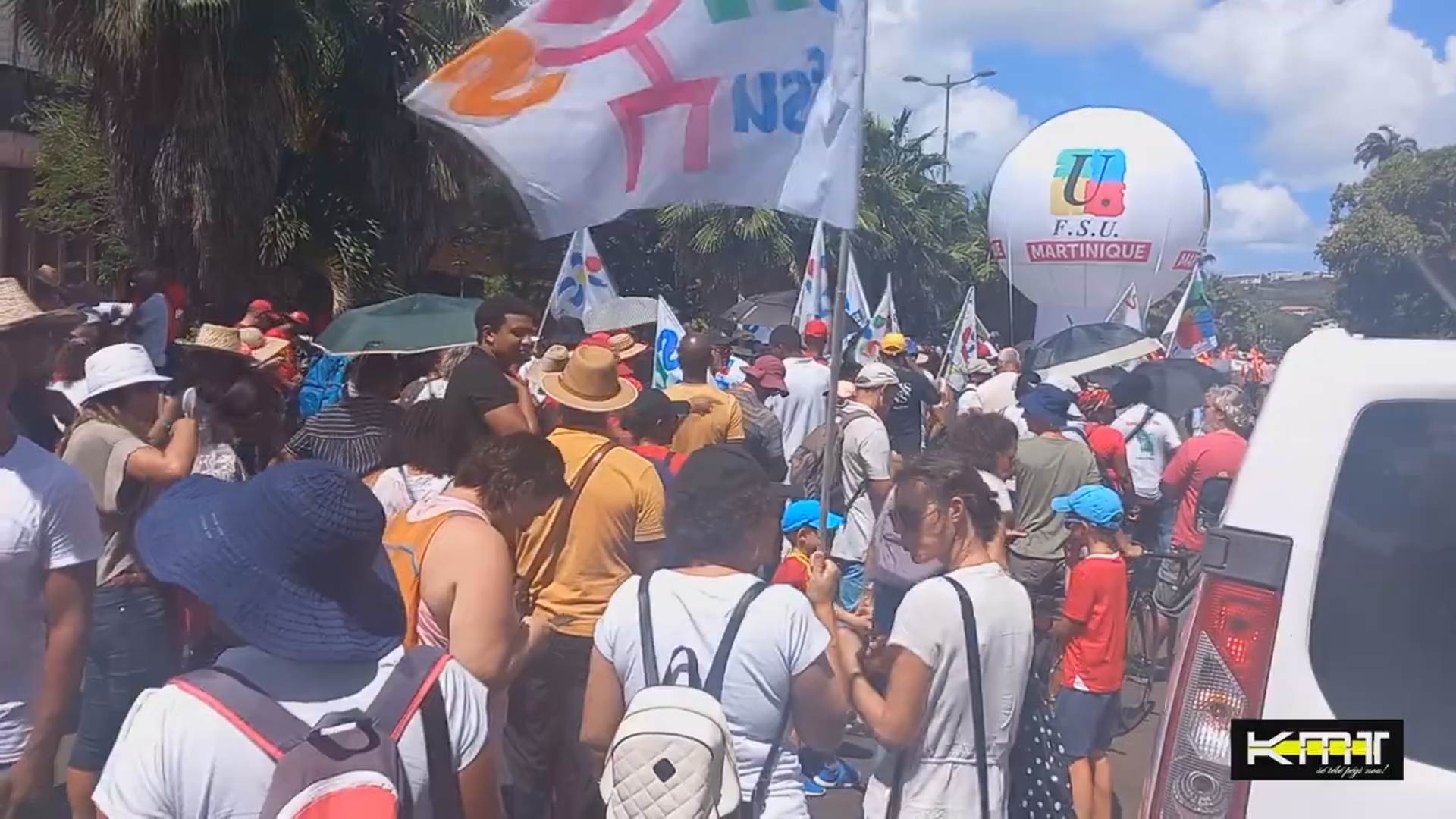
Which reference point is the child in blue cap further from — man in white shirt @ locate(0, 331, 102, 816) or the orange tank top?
man in white shirt @ locate(0, 331, 102, 816)

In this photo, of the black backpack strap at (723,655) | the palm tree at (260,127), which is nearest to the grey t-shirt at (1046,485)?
the black backpack strap at (723,655)

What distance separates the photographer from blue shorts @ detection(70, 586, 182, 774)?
12.9ft

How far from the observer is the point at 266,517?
2080 mm

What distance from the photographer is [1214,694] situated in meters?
2.08

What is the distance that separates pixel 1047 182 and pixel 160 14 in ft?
33.9

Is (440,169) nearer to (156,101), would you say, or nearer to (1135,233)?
(156,101)

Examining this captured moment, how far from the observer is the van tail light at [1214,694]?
6.61ft

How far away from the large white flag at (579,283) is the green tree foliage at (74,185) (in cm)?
919

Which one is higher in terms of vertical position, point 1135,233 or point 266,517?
point 266,517

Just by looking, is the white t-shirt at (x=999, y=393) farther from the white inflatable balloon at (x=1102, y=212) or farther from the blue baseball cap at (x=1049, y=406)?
the white inflatable balloon at (x=1102, y=212)

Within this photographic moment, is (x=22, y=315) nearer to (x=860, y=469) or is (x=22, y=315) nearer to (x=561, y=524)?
(x=561, y=524)

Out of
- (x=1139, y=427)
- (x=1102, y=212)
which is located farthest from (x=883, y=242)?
(x=1139, y=427)

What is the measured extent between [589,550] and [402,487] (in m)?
0.63

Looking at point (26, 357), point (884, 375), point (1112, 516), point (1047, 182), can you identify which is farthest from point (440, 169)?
point (1112, 516)
